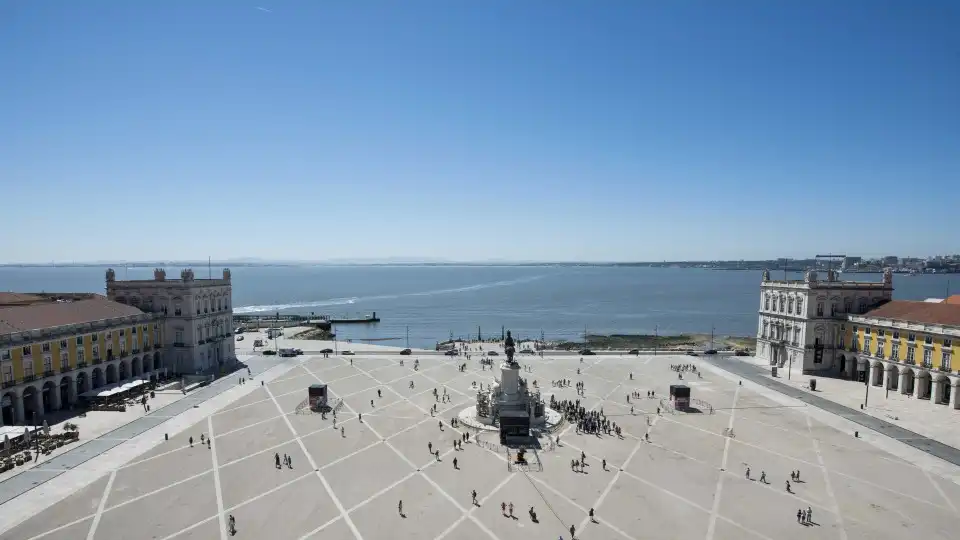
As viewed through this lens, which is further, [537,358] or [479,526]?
[537,358]

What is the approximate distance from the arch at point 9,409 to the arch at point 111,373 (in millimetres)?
11568

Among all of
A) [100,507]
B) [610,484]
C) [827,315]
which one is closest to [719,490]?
[610,484]

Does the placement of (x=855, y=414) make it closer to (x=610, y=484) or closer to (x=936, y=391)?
(x=936, y=391)

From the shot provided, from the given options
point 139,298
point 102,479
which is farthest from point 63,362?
point 102,479

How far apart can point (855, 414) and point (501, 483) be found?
3627cm

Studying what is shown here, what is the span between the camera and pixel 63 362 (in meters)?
51.1

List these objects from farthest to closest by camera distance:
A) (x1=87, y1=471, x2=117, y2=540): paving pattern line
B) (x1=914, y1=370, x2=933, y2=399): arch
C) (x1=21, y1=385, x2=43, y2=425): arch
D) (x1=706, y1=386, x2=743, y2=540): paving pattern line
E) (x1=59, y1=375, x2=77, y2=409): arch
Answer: (x1=914, y1=370, x2=933, y2=399): arch → (x1=59, y1=375, x2=77, y2=409): arch → (x1=21, y1=385, x2=43, y2=425): arch → (x1=706, y1=386, x2=743, y2=540): paving pattern line → (x1=87, y1=471, x2=117, y2=540): paving pattern line

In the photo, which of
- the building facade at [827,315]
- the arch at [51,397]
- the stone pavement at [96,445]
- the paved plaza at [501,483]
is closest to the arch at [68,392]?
the arch at [51,397]

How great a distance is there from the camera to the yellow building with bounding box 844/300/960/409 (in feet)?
172

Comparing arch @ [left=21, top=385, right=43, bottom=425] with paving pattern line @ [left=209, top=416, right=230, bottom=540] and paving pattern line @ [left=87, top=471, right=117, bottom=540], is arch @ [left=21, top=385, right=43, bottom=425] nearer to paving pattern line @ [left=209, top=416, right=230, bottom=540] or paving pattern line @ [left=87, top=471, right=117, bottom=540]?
paving pattern line @ [left=209, top=416, right=230, bottom=540]

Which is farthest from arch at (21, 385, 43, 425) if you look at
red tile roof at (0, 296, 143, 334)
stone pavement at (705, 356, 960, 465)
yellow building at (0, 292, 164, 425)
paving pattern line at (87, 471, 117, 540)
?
stone pavement at (705, 356, 960, 465)

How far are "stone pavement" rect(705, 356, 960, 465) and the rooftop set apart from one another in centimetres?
7241

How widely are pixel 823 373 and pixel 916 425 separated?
2141 cm

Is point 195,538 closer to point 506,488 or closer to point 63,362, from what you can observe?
point 506,488
